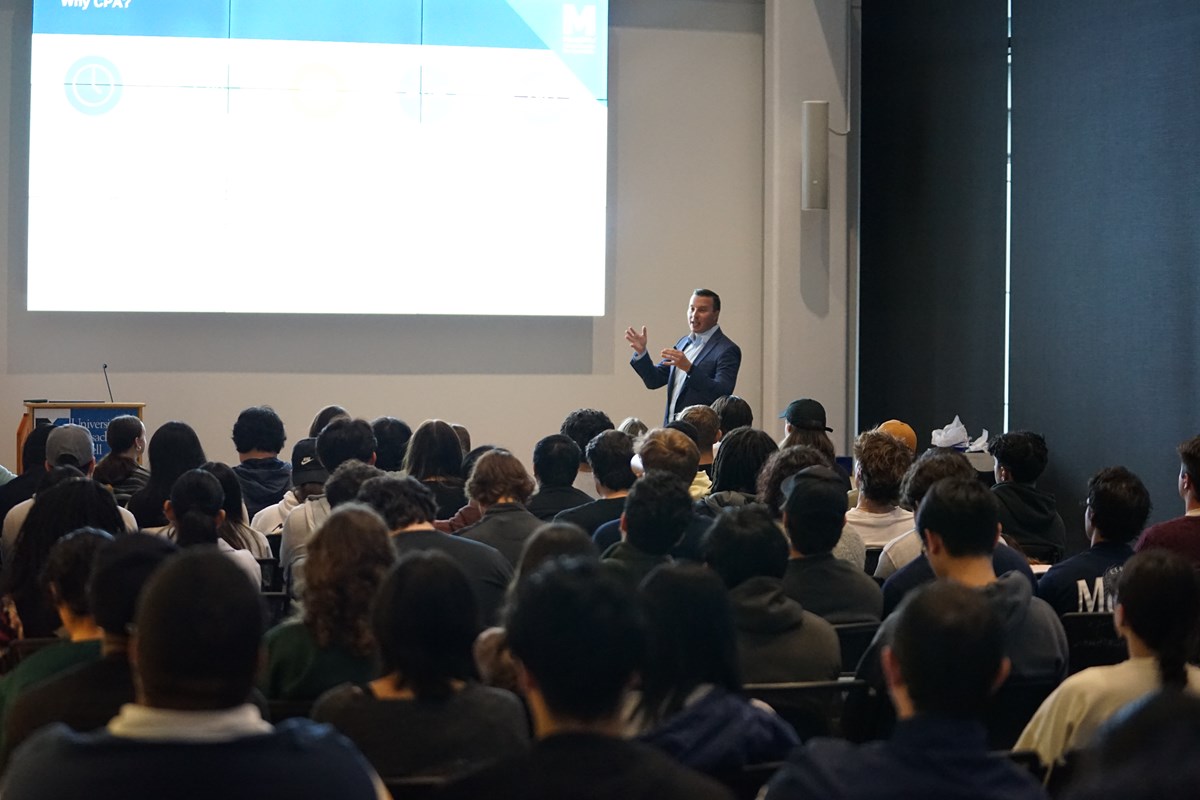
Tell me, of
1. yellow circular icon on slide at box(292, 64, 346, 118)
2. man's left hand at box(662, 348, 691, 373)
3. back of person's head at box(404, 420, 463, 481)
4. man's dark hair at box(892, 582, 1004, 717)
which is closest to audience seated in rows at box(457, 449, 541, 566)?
back of person's head at box(404, 420, 463, 481)

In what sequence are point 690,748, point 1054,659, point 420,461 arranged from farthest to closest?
point 420,461 < point 1054,659 < point 690,748

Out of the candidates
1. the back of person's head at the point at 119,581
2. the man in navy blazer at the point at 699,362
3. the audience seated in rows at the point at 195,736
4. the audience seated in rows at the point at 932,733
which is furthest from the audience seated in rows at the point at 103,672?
the man in navy blazer at the point at 699,362

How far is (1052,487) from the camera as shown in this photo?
6887 mm

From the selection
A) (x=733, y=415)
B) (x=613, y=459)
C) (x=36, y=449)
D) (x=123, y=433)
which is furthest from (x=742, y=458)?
(x=36, y=449)

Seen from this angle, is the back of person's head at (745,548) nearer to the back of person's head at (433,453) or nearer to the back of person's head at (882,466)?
the back of person's head at (882,466)

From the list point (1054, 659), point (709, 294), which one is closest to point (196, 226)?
point (709, 294)

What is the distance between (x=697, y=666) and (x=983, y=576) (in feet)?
3.44

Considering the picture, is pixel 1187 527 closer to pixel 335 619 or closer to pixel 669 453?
pixel 669 453

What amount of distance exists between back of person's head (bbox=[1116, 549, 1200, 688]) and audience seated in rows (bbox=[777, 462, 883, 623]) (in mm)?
842

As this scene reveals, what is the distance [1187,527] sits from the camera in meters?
3.54

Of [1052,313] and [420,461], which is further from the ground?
[1052,313]

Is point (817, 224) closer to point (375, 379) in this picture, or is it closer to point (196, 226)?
point (375, 379)

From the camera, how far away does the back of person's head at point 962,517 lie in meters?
2.82

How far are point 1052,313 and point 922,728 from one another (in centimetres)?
553
